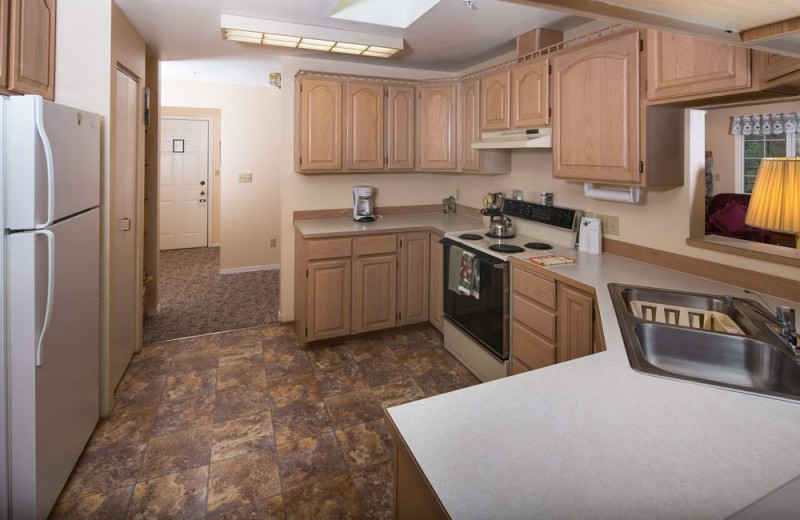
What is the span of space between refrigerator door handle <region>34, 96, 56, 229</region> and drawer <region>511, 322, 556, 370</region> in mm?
2324

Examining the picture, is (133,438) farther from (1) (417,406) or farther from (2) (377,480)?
(1) (417,406)

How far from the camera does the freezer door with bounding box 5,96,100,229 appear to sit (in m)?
1.56

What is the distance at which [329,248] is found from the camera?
11.2ft

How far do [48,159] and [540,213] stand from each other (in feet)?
9.11

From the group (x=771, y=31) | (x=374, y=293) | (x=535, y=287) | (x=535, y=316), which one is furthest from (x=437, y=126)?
(x=771, y=31)

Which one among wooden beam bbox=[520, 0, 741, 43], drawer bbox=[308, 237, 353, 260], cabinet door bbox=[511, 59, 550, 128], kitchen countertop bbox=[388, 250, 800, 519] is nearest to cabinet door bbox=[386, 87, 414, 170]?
drawer bbox=[308, 237, 353, 260]

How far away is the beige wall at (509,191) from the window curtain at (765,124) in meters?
0.16

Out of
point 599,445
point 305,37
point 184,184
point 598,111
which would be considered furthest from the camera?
point 184,184

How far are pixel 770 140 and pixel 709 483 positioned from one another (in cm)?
175

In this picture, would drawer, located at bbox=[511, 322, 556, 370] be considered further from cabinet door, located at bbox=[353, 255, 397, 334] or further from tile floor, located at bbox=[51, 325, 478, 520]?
cabinet door, located at bbox=[353, 255, 397, 334]

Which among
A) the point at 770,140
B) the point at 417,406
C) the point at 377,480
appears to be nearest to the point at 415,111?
the point at 770,140

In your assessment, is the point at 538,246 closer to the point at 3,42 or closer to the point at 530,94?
the point at 530,94

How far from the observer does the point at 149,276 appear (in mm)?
4000

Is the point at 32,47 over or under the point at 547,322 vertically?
over
